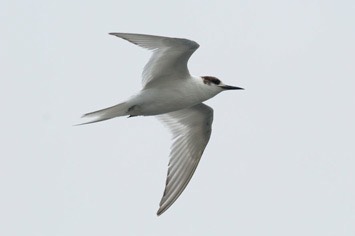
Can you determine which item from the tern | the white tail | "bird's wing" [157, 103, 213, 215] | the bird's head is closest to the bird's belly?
the tern

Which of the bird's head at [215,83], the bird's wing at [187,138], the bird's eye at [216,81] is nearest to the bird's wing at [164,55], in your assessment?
the bird's head at [215,83]

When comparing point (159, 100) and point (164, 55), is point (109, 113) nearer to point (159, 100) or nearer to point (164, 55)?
point (159, 100)

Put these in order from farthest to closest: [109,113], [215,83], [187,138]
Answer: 1. [187,138]
2. [215,83]
3. [109,113]

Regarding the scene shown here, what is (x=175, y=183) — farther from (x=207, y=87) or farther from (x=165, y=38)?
(x=165, y=38)

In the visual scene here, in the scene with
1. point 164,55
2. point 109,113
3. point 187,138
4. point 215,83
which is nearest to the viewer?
point 164,55

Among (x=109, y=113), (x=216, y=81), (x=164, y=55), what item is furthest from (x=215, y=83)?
(x=109, y=113)

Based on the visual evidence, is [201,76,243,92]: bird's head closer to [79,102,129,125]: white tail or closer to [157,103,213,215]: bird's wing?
[157,103,213,215]: bird's wing

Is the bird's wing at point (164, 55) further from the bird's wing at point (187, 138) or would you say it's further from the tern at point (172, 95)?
the bird's wing at point (187, 138)

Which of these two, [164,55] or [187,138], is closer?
[164,55]
